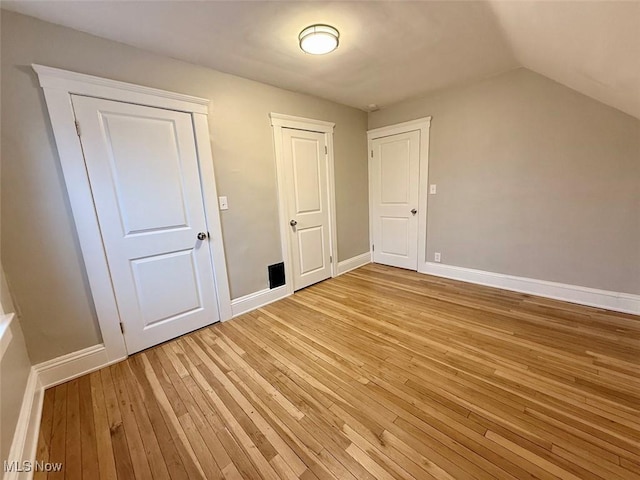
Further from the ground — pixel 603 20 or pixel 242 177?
pixel 603 20

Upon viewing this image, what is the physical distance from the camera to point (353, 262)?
4.05 meters

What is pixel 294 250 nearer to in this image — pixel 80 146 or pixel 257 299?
pixel 257 299

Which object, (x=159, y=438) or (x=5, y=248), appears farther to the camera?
(x=5, y=248)

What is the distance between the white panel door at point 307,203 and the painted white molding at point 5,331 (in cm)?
224

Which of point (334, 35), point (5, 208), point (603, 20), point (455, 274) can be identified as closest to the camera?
point (603, 20)

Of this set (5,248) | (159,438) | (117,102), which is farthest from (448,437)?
(117,102)

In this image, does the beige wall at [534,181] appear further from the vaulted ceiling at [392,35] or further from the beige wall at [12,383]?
the beige wall at [12,383]

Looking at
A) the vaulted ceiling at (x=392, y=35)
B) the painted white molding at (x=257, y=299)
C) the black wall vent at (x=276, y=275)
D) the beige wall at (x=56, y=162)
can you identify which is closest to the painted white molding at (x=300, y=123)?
the beige wall at (x=56, y=162)

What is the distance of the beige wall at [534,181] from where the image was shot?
92.1 inches

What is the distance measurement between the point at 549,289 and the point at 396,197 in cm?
209

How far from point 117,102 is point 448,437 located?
9.93 feet

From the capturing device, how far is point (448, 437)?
4.29 ft

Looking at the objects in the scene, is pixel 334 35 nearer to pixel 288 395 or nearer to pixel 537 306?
pixel 288 395

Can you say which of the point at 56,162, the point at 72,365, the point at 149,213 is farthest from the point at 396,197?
the point at 72,365
